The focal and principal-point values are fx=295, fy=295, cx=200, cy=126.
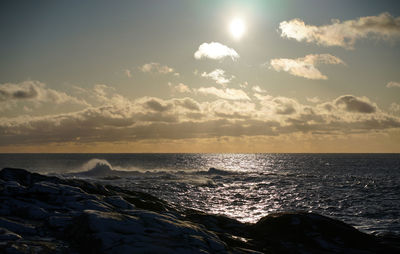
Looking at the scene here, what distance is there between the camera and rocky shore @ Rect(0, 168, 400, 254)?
10492 mm

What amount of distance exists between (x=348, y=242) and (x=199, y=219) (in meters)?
7.97

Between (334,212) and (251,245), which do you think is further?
(334,212)

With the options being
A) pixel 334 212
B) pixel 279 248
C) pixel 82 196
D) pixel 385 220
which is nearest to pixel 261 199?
pixel 334 212

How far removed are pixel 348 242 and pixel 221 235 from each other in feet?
21.3

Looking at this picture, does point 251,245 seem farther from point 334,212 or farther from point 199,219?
point 334,212

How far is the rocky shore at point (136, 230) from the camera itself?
34.4 feet

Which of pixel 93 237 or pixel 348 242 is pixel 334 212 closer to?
pixel 348 242

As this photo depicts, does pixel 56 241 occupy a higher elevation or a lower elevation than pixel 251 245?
higher

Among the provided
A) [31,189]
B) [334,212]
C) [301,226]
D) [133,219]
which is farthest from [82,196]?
[334,212]

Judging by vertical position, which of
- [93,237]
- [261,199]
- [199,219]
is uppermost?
[93,237]

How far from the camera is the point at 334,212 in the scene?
2823cm

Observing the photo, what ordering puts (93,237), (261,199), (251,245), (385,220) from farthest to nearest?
(261,199) → (385,220) → (251,245) → (93,237)

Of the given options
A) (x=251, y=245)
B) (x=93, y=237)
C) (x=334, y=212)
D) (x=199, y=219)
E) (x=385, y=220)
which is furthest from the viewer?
(x=334, y=212)

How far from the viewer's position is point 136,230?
37.8 feet
